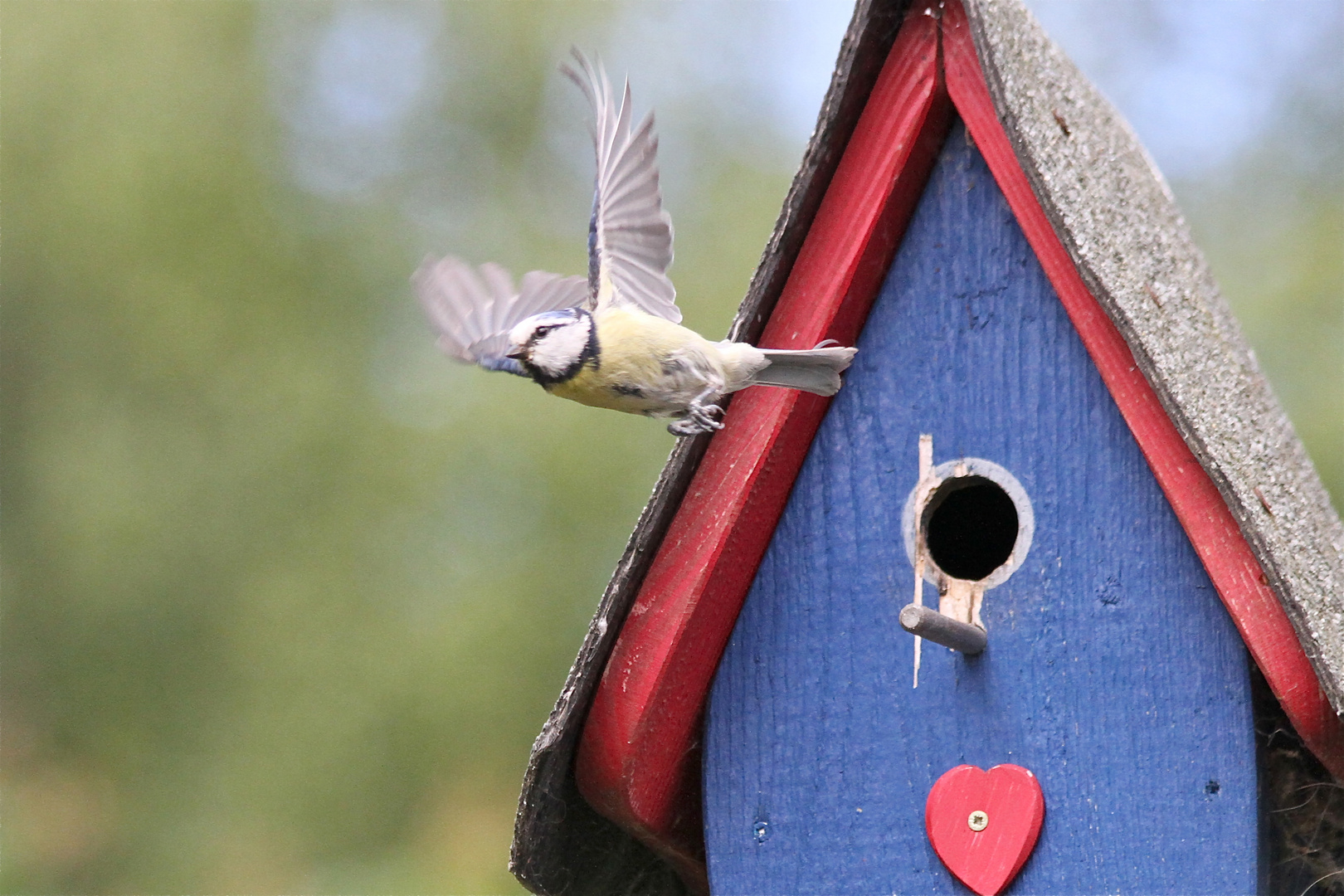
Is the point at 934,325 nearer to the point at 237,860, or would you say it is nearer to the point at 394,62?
the point at 237,860

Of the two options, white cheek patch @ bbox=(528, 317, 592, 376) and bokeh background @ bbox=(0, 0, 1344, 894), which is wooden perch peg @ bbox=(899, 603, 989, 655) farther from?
bokeh background @ bbox=(0, 0, 1344, 894)

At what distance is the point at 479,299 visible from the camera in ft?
9.24

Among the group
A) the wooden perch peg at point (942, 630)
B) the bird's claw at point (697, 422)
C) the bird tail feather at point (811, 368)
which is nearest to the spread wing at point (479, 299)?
the bird's claw at point (697, 422)

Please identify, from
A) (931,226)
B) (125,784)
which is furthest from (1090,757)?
(125,784)

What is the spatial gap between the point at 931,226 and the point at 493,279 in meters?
0.85

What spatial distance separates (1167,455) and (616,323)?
946mm

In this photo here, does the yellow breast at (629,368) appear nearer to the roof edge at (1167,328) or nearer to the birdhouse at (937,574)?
the birdhouse at (937,574)

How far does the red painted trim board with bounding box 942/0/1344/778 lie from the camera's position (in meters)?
2.03

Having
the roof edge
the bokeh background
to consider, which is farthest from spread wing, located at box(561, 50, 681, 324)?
the bokeh background

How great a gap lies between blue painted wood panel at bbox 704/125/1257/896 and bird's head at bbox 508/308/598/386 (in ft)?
1.38

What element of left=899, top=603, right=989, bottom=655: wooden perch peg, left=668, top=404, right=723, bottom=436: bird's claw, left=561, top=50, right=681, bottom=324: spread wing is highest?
left=561, top=50, right=681, bottom=324: spread wing

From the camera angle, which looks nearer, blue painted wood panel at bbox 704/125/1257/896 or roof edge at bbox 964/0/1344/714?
roof edge at bbox 964/0/1344/714

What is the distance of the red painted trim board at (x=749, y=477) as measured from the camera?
2396 mm

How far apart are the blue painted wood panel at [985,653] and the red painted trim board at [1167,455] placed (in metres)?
0.07
